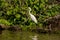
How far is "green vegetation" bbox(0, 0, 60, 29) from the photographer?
13.3 m

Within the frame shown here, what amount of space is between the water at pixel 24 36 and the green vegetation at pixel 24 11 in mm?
920

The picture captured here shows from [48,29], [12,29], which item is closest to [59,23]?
[48,29]

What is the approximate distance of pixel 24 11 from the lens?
14062mm

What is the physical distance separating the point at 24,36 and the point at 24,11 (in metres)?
3.11

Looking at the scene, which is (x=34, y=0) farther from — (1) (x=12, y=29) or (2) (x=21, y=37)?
(2) (x=21, y=37)

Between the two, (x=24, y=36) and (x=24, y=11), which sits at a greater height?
(x=24, y=11)

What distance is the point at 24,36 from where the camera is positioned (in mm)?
11156

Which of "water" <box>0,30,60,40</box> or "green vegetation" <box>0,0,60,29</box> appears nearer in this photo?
"water" <box>0,30,60,40</box>

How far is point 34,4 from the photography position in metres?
15.0

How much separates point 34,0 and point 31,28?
3.15 meters

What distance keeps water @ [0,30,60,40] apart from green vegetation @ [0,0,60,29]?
0.92 m

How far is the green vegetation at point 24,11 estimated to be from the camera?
13273 mm

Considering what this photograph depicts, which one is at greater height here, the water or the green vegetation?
the green vegetation

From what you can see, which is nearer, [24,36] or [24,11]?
[24,36]
